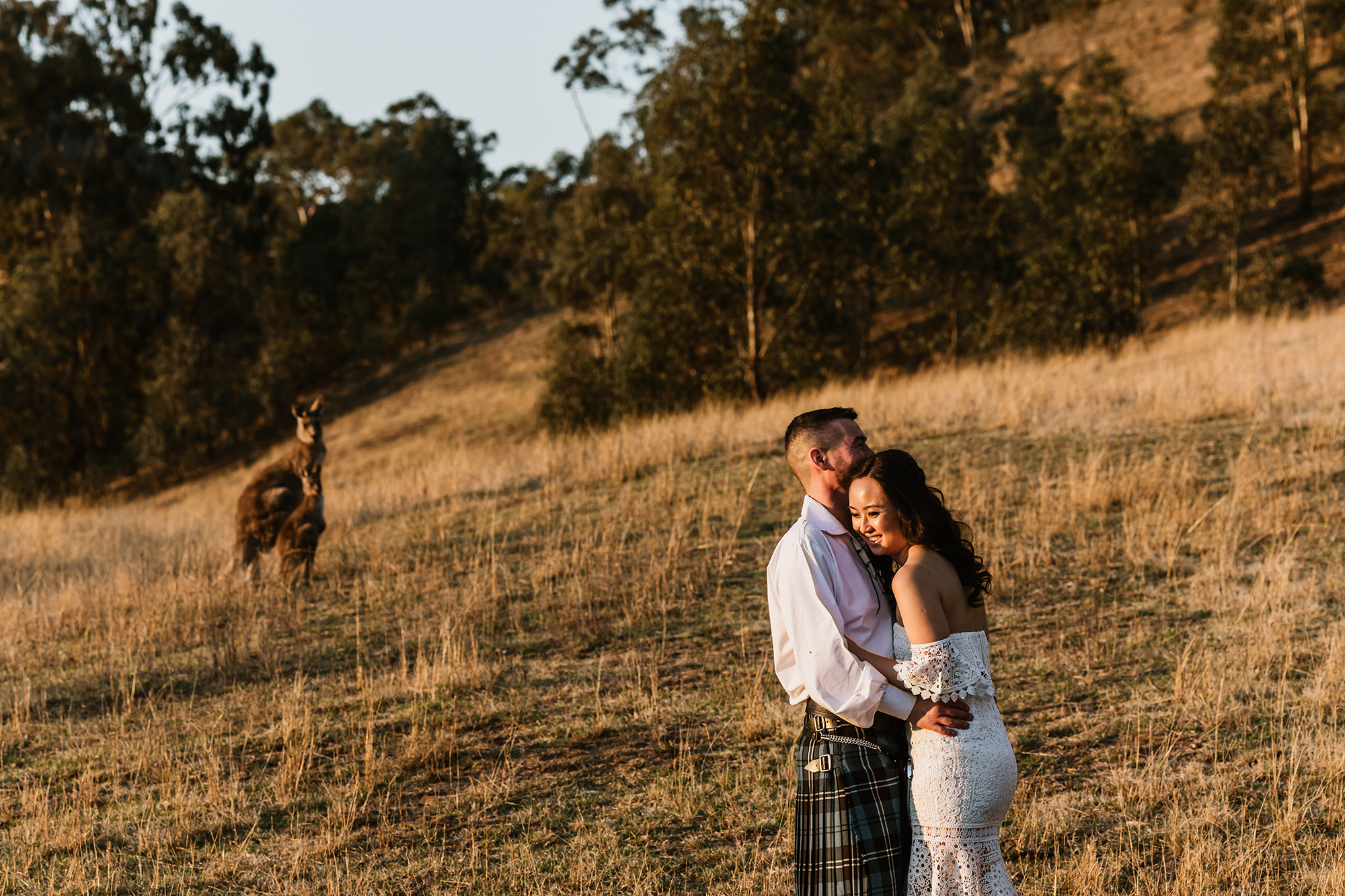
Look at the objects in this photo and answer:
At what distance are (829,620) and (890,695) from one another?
29 centimetres

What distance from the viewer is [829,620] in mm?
3061

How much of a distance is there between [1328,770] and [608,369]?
2852 cm

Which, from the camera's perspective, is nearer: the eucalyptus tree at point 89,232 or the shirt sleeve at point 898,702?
the shirt sleeve at point 898,702

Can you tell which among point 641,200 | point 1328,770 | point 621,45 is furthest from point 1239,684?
point 621,45

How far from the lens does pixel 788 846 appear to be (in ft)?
16.5

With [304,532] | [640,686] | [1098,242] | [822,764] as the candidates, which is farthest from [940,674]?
[1098,242]

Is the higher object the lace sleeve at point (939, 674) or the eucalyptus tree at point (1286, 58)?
the eucalyptus tree at point (1286, 58)

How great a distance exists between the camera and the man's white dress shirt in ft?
9.96

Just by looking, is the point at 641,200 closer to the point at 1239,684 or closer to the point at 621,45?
the point at 621,45

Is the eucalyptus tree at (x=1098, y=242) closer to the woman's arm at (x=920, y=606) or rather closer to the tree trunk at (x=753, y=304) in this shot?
the tree trunk at (x=753, y=304)

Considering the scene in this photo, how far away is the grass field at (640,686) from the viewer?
503 centimetres

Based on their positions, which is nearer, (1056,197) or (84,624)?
(84,624)

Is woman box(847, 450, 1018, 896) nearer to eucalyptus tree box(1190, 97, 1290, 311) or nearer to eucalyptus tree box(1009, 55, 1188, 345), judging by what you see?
eucalyptus tree box(1009, 55, 1188, 345)

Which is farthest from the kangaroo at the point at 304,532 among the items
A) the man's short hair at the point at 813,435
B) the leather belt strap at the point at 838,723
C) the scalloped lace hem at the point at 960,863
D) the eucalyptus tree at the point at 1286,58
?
the eucalyptus tree at the point at 1286,58
